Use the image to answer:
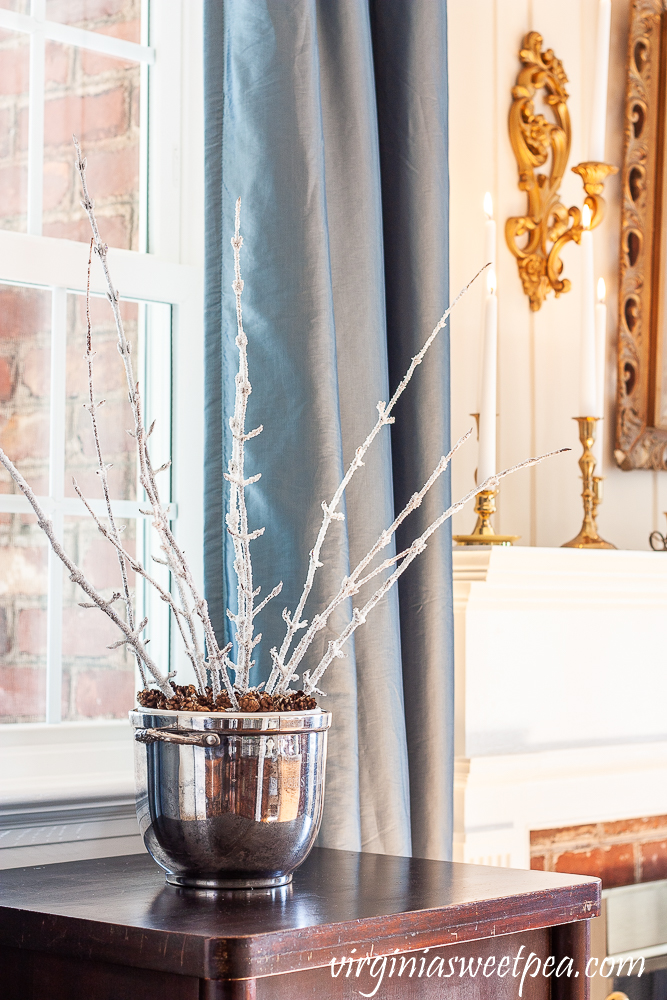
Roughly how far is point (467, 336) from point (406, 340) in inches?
15.2

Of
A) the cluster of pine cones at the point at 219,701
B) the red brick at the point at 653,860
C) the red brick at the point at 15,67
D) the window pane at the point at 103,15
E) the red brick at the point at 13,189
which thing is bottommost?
the red brick at the point at 653,860

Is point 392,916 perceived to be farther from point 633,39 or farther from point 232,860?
point 633,39

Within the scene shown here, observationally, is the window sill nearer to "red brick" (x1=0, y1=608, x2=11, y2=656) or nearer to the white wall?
"red brick" (x1=0, y1=608, x2=11, y2=656)

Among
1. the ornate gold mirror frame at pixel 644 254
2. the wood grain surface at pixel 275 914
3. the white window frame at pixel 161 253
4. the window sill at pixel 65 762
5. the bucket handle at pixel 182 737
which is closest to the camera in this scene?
the wood grain surface at pixel 275 914

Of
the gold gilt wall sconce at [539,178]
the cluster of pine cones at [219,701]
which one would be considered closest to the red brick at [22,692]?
the cluster of pine cones at [219,701]

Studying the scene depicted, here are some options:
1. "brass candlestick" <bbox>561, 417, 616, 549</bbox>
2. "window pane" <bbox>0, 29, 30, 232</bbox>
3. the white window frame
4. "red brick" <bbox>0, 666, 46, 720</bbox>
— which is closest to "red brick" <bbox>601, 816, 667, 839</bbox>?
"brass candlestick" <bbox>561, 417, 616, 549</bbox>

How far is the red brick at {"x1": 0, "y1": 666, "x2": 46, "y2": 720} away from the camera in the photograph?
142 centimetres

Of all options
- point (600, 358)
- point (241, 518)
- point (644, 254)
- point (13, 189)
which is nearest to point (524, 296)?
point (600, 358)

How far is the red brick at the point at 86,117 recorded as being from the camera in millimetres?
1504

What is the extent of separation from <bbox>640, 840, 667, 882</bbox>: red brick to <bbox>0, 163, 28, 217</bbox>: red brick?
1.35 meters

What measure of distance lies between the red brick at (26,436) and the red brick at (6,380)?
0.03 m

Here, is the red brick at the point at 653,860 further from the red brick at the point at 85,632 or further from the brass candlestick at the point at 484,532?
the red brick at the point at 85,632

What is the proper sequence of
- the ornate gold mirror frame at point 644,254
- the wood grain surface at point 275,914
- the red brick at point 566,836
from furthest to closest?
the ornate gold mirror frame at point 644,254, the red brick at point 566,836, the wood grain surface at point 275,914

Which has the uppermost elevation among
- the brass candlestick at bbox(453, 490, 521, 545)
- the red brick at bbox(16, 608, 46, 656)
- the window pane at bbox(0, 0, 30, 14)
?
the window pane at bbox(0, 0, 30, 14)
